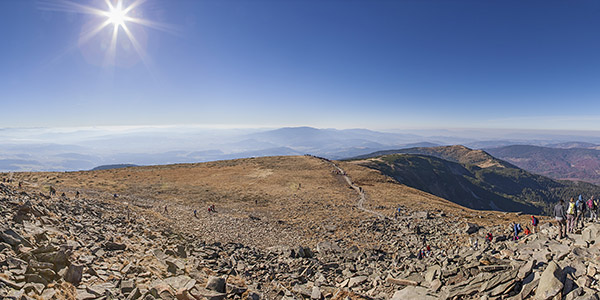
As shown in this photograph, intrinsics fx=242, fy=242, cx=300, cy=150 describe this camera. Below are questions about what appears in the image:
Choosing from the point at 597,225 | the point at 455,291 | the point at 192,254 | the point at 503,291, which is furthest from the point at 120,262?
the point at 597,225

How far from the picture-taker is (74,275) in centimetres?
976

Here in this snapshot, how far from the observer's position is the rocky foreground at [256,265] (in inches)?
375

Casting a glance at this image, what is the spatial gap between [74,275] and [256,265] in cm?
1031

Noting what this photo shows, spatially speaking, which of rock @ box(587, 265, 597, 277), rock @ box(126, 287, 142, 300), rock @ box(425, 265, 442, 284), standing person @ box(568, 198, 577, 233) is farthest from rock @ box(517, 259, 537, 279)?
rock @ box(126, 287, 142, 300)

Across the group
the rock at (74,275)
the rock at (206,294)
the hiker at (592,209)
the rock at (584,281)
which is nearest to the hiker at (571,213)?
the hiker at (592,209)

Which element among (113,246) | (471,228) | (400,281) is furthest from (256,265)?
(471,228)

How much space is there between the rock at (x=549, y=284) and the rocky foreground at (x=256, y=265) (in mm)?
37

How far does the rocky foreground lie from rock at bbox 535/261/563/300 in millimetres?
37

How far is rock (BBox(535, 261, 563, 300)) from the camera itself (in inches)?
351

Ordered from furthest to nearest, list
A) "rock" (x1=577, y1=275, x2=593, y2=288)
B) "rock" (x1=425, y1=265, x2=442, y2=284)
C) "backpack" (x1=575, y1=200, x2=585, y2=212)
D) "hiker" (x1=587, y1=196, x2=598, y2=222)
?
"hiker" (x1=587, y1=196, x2=598, y2=222) < "backpack" (x1=575, y1=200, x2=585, y2=212) < "rock" (x1=425, y1=265, x2=442, y2=284) < "rock" (x1=577, y1=275, x2=593, y2=288)

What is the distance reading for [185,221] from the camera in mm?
26391

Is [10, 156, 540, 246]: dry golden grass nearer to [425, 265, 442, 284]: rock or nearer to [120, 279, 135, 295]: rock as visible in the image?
[425, 265, 442, 284]: rock

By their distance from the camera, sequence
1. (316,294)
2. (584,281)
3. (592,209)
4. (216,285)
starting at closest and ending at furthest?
(584,281)
(216,285)
(316,294)
(592,209)

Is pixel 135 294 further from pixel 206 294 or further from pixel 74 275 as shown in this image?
pixel 206 294
